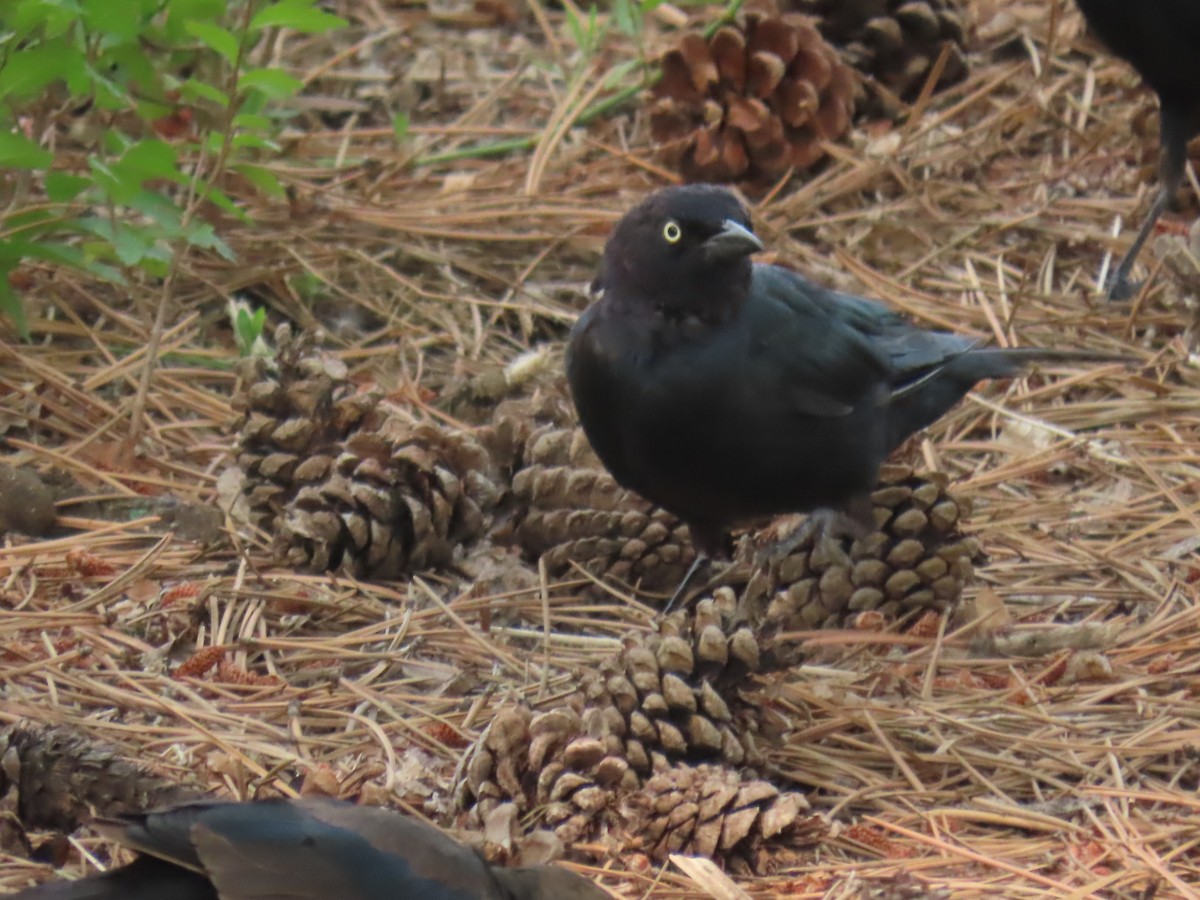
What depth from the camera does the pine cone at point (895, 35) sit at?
586cm

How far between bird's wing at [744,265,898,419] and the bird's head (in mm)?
103

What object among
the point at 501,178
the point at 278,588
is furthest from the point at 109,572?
the point at 501,178

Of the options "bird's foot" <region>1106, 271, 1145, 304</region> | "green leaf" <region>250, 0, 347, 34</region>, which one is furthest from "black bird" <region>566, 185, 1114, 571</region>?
"bird's foot" <region>1106, 271, 1145, 304</region>

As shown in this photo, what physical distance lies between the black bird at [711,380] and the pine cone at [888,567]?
74 millimetres

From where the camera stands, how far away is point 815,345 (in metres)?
3.71

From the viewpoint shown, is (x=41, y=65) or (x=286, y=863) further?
(x=41, y=65)

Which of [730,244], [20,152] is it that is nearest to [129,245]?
[20,152]

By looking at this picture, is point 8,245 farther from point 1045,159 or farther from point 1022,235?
point 1045,159

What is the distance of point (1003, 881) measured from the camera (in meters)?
2.55

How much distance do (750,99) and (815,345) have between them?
2017 millimetres

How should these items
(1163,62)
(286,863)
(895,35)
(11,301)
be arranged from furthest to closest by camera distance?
1. (895,35)
2. (1163,62)
3. (11,301)
4. (286,863)

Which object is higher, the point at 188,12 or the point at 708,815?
the point at 188,12

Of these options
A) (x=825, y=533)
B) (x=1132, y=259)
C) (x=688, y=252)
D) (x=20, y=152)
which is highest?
(x=20, y=152)

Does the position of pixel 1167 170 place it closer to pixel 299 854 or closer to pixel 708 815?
pixel 708 815
